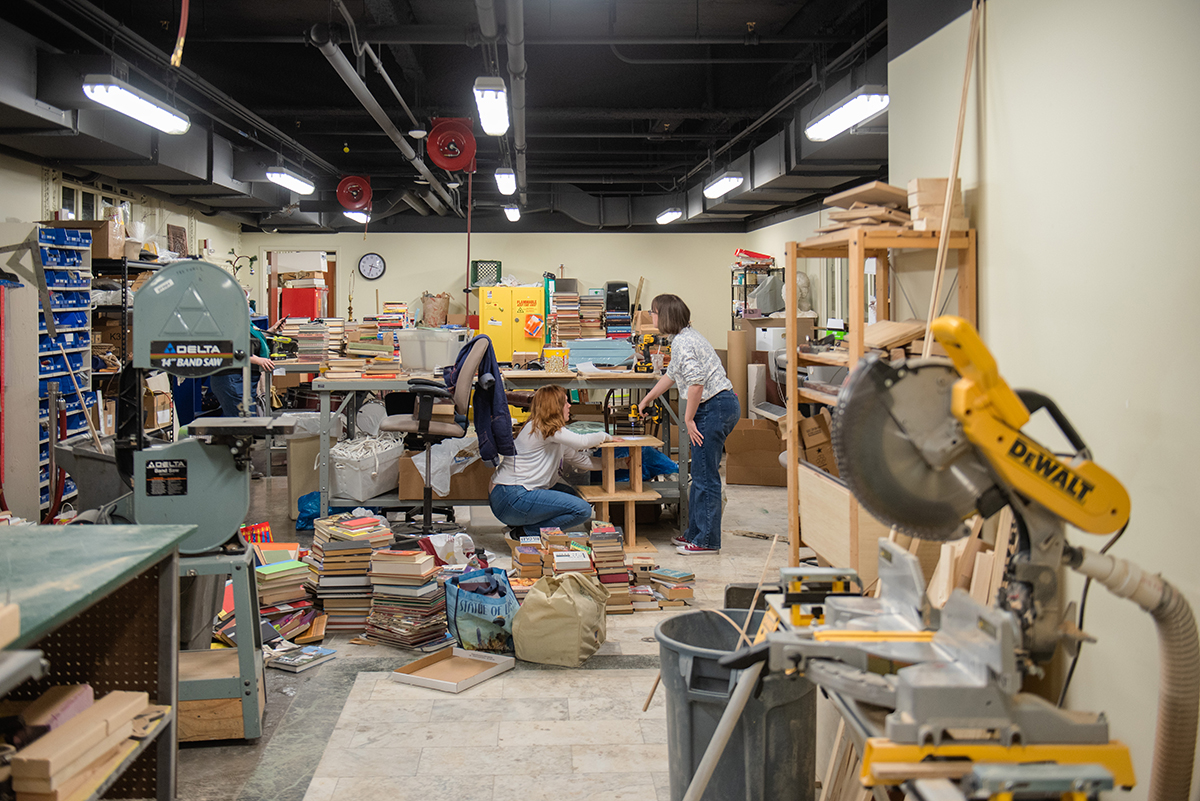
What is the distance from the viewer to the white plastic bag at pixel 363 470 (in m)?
5.91

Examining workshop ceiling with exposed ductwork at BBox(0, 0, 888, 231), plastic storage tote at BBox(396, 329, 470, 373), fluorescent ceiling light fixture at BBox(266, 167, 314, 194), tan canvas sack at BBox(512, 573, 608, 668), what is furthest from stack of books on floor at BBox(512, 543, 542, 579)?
fluorescent ceiling light fixture at BBox(266, 167, 314, 194)

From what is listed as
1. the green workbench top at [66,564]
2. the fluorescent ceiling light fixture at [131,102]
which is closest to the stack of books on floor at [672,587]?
the green workbench top at [66,564]

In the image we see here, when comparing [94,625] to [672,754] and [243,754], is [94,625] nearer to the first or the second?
[243,754]

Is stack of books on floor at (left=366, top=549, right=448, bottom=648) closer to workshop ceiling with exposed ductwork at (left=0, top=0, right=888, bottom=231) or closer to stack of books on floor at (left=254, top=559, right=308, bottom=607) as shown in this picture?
stack of books on floor at (left=254, top=559, right=308, bottom=607)

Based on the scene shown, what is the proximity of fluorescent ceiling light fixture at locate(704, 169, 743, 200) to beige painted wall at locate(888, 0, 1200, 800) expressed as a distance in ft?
20.6

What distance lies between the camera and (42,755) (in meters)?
1.72

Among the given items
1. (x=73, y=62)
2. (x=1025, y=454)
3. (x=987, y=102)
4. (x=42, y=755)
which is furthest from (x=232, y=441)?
(x=73, y=62)

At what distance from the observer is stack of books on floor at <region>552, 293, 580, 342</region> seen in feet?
35.6

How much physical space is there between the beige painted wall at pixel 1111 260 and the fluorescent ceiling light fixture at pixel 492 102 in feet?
11.3

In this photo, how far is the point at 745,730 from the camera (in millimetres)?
2207

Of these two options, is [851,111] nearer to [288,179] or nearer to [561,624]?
[561,624]

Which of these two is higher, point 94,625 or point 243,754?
point 94,625

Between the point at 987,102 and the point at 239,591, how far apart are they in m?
3.14

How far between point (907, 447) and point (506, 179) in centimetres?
852
